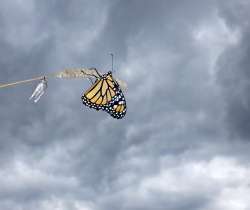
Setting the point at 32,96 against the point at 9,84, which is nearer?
the point at 9,84

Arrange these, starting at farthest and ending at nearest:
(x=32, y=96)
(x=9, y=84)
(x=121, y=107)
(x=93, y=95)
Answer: (x=121, y=107), (x=93, y=95), (x=32, y=96), (x=9, y=84)

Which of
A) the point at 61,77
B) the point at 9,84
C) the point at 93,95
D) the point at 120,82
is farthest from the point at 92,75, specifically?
the point at 93,95

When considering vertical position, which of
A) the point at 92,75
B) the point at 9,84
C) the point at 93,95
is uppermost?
the point at 93,95

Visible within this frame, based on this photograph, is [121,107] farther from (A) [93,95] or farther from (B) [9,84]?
(B) [9,84]

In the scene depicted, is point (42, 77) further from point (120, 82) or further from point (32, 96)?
point (120, 82)

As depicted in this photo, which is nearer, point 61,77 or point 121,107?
point 61,77

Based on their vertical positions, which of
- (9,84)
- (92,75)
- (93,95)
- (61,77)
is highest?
(93,95)

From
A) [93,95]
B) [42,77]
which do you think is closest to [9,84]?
[42,77]

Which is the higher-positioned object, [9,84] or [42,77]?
[42,77]

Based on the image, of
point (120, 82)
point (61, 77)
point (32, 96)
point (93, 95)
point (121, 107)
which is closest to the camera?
point (61, 77)
